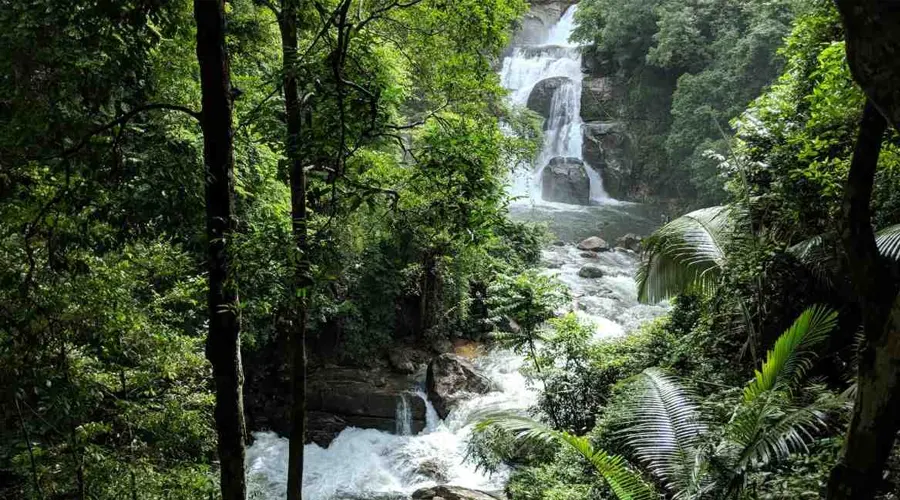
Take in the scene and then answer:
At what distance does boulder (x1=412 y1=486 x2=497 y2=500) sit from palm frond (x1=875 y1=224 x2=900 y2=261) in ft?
17.6

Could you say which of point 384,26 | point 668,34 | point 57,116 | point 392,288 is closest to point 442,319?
point 392,288

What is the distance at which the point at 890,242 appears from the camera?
450cm

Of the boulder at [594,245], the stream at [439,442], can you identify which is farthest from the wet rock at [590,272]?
the boulder at [594,245]

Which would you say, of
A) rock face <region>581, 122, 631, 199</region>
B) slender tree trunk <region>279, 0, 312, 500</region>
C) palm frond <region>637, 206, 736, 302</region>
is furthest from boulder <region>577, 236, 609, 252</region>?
slender tree trunk <region>279, 0, 312, 500</region>

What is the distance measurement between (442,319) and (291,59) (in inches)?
392

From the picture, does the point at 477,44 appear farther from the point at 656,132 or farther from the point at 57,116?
the point at 656,132

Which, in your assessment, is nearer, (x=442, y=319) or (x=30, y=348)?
(x=30, y=348)

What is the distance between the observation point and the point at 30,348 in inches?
154

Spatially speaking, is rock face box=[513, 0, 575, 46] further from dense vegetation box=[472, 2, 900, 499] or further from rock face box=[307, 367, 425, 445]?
dense vegetation box=[472, 2, 900, 499]

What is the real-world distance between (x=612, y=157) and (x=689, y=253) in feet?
72.1

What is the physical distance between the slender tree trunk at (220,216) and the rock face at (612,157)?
26624mm

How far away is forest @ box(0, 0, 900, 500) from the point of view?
287 cm

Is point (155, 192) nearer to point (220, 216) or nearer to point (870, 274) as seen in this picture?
point (220, 216)

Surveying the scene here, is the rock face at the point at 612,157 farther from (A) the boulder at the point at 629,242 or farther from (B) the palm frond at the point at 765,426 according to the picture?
(B) the palm frond at the point at 765,426
